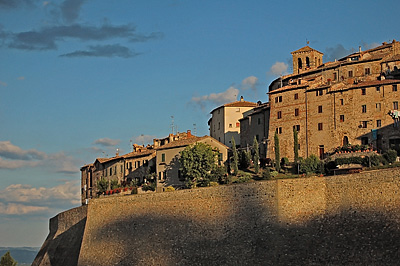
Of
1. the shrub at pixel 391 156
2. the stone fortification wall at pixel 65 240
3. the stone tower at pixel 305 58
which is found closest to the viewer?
the shrub at pixel 391 156

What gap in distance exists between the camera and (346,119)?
222 feet

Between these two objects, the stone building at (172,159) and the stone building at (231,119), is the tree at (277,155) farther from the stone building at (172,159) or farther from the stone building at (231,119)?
the stone building at (231,119)

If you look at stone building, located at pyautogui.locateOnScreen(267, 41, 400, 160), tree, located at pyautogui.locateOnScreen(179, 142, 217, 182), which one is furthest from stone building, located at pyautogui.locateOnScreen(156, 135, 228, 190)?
stone building, located at pyautogui.locateOnScreen(267, 41, 400, 160)

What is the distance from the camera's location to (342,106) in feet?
224

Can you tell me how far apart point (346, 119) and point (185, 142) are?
2030cm

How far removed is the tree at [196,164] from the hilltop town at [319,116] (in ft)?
9.41

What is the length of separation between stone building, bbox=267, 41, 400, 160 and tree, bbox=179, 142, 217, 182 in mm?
7626

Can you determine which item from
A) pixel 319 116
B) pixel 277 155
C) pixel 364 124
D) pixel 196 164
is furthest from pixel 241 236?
pixel 319 116

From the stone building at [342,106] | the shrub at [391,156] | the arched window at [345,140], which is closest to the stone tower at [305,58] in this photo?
the stone building at [342,106]

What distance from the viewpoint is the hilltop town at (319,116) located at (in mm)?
66375

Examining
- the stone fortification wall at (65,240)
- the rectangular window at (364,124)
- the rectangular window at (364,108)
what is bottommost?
the stone fortification wall at (65,240)

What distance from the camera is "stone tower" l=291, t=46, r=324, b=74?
8481 cm

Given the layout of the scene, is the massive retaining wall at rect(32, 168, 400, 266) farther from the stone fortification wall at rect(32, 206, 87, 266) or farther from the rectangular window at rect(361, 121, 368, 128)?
the rectangular window at rect(361, 121, 368, 128)

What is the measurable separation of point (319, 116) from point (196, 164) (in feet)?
48.3
